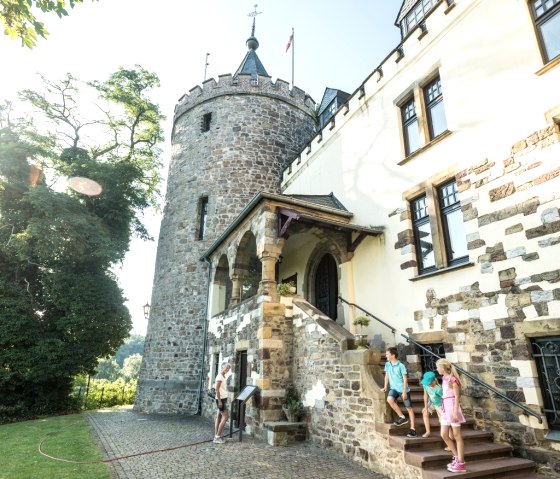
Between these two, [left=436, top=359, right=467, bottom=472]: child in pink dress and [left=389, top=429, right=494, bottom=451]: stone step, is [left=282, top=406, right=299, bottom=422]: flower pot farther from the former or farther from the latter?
[left=436, top=359, right=467, bottom=472]: child in pink dress

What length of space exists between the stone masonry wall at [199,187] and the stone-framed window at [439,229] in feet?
27.8

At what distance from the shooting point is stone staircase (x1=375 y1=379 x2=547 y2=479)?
461 centimetres

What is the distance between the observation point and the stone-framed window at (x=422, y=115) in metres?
7.88

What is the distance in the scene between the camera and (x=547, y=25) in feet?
19.6

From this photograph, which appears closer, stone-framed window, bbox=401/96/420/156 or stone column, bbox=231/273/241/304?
stone-framed window, bbox=401/96/420/156

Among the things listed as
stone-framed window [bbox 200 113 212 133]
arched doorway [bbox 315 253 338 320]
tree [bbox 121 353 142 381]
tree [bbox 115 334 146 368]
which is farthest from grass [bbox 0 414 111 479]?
tree [bbox 115 334 146 368]

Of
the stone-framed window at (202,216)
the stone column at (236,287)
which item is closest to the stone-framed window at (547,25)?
the stone column at (236,287)

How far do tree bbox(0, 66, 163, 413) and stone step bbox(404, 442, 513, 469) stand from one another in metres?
12.4

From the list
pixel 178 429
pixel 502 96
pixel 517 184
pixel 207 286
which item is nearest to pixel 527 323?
pixel 517 184

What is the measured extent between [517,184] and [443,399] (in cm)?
357

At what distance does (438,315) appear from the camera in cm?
675

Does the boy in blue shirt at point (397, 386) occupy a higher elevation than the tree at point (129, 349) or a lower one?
lower

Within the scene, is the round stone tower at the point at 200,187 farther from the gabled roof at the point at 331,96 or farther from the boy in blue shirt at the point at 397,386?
the boy in blue shirt at the point at 397,386

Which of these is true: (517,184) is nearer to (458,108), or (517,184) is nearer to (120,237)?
(458,108)
